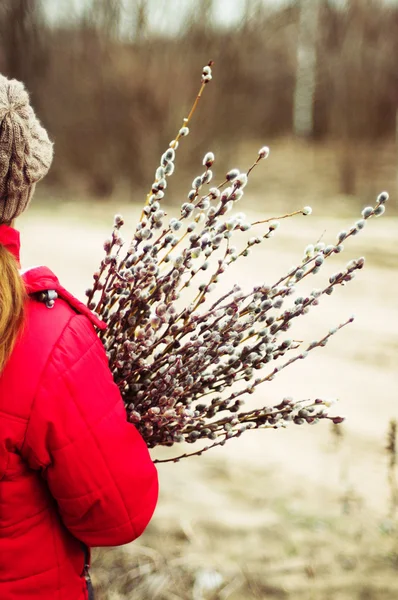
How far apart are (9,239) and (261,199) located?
1082 cm

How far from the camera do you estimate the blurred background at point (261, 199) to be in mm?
2562

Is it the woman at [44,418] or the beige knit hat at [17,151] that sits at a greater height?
the beige knit hat at [17,151]

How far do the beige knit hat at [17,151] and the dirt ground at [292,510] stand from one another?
167 cm

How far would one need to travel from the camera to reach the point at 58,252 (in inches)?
309

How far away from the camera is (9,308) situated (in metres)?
1.07

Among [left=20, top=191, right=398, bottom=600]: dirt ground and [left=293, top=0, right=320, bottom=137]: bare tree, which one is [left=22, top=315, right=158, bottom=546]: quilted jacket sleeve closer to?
[left=20, top=191, right=398, bottom=600]: dirt ground

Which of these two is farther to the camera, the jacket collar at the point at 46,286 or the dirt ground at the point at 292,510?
the dirt ground at the point at 292,510

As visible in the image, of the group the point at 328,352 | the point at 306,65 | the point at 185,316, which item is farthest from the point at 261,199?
the point at 185,316

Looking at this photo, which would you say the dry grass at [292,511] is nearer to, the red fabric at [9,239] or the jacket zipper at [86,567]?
the jacket zipper at [86,567]

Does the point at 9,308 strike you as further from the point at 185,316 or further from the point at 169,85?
the point at 169,85

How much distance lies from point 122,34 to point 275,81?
4874 millimetres

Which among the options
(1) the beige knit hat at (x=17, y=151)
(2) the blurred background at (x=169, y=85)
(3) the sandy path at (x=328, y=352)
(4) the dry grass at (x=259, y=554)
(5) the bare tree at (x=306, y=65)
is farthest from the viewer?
(5) the bare tree at (x=306, y=65)

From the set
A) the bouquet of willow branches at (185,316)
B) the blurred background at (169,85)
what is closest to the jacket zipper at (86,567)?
the bouquet of willow branches at (185,316)

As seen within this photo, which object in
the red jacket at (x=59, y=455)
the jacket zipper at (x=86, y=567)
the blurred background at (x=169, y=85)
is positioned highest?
the blurred background at (x=169, y=85)
